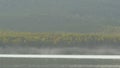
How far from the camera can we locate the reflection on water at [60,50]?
815 cm

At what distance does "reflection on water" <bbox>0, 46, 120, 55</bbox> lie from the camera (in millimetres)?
8148
